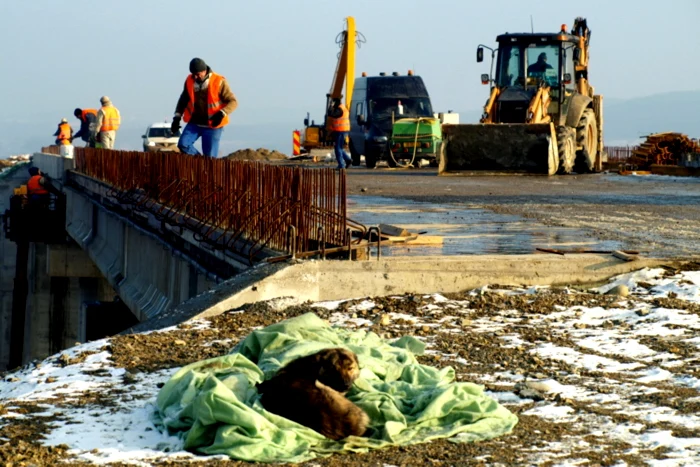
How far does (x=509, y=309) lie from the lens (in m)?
7.63

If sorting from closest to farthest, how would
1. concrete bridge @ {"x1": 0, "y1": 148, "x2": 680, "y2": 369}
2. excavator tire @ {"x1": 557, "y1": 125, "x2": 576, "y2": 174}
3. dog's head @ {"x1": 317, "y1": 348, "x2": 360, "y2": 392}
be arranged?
dog's head @ {"x1": 317, "y1": 348, "x2": 360, "y2": 392}
concrete bridge @ {"x1": 0, "y1": 148, "x2": 680, "y2": 369}
excavator tire @ {"x1": 557, "y1": 125, "x2": 576, "y2": 174}

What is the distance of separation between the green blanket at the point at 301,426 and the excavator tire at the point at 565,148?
66.5ft

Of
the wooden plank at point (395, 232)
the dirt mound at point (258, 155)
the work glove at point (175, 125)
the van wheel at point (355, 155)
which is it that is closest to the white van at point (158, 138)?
the dirt mound at point (258, 155)

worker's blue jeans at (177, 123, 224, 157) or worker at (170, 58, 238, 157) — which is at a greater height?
worker at (170, 58, 238, 157)

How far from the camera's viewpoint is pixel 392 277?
8.16 meters

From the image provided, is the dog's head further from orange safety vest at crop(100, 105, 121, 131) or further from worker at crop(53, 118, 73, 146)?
worker at crop(53, 118, 73, 146)

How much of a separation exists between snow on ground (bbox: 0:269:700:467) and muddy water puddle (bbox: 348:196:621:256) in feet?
5.69

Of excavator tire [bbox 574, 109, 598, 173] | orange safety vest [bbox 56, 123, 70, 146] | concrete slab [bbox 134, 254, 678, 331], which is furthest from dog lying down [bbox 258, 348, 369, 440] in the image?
orange safety vest [bbox 56, 123, 70, 146]

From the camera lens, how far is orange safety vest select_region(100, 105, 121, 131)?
83.9 ft

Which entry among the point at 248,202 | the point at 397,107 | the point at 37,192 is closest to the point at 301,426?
the point at 248,202

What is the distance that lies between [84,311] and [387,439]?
15.4 metres

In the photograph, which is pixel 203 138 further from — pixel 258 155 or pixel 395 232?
pixel 258 155

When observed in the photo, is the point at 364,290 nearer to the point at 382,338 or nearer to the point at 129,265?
the point at 382,338

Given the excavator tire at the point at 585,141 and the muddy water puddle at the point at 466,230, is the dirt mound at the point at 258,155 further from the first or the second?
the muddy water puddle at the point at 466,230
